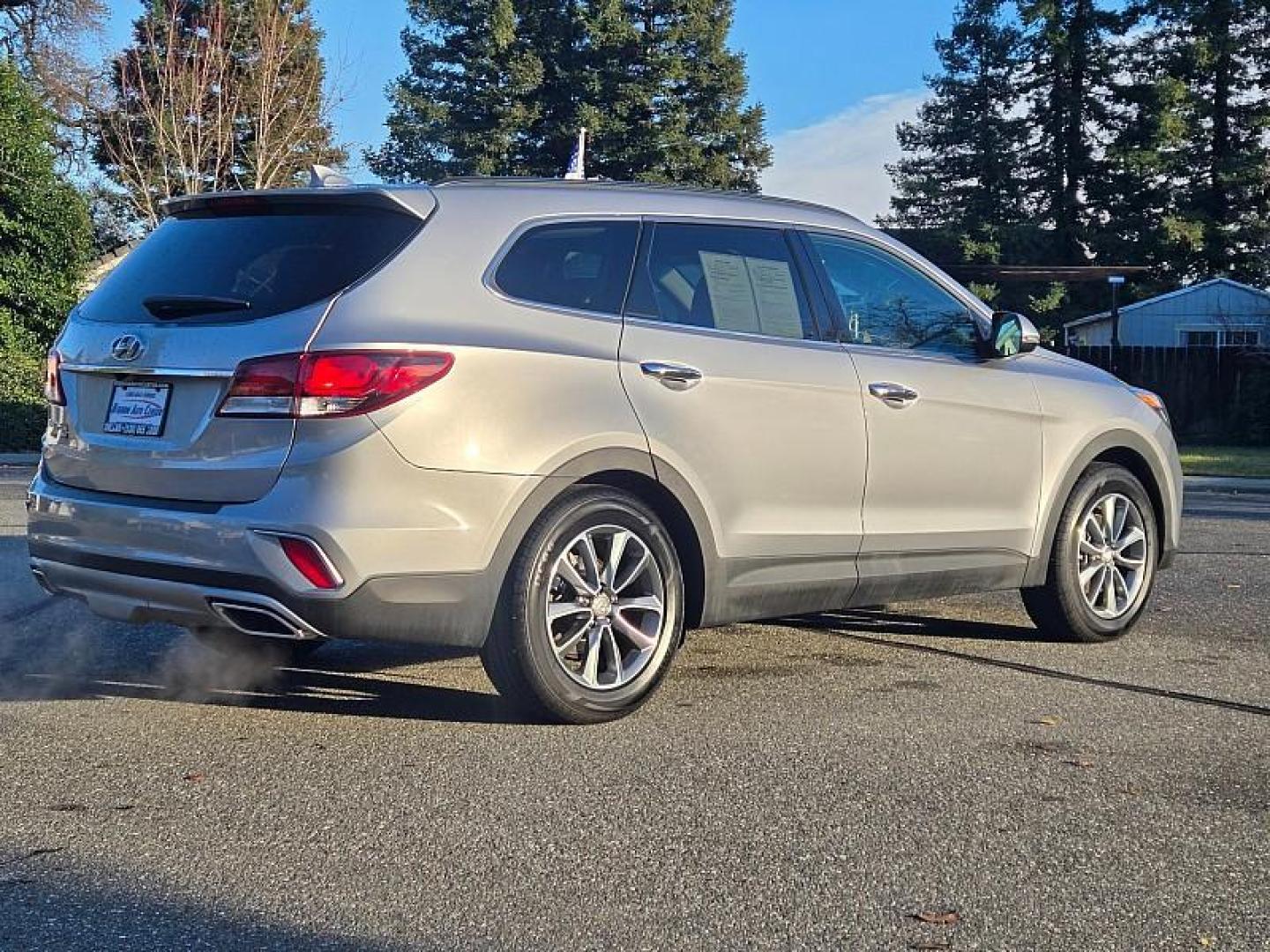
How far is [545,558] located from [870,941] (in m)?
1.99

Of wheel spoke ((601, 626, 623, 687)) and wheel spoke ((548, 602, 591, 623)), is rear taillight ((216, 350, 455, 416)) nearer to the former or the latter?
wheel spoke ((548, 602, 591, 623))

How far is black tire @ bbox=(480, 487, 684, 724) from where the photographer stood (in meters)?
4.94

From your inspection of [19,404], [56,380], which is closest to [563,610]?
[56,380]

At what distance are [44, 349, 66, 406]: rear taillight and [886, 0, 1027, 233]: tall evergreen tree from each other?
50.5 metres

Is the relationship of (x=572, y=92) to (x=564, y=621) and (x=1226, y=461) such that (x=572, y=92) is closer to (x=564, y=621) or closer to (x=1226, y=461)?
(x=1226, y=461)

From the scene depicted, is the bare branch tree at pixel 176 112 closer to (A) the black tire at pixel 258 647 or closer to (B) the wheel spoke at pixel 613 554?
(A) the black tire at pixel 258 647

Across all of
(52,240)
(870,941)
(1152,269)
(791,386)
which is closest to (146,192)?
(52,240)

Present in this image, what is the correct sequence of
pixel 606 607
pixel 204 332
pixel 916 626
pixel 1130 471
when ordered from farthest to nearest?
pixel 916 626, pixel 1130 471, pixel 606 607, pixel 204 332

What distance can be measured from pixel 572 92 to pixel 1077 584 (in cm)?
4480

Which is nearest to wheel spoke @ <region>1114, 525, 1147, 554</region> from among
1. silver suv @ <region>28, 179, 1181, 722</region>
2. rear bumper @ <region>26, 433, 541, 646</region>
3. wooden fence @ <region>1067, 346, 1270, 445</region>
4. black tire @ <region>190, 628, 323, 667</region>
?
silver suv @ <region>28, 179, 1181, 722</region>

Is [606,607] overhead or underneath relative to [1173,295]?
underneath

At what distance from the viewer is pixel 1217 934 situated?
339 centimetres

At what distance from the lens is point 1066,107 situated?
177 feet

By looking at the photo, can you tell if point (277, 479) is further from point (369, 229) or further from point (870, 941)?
point (870, 941)
